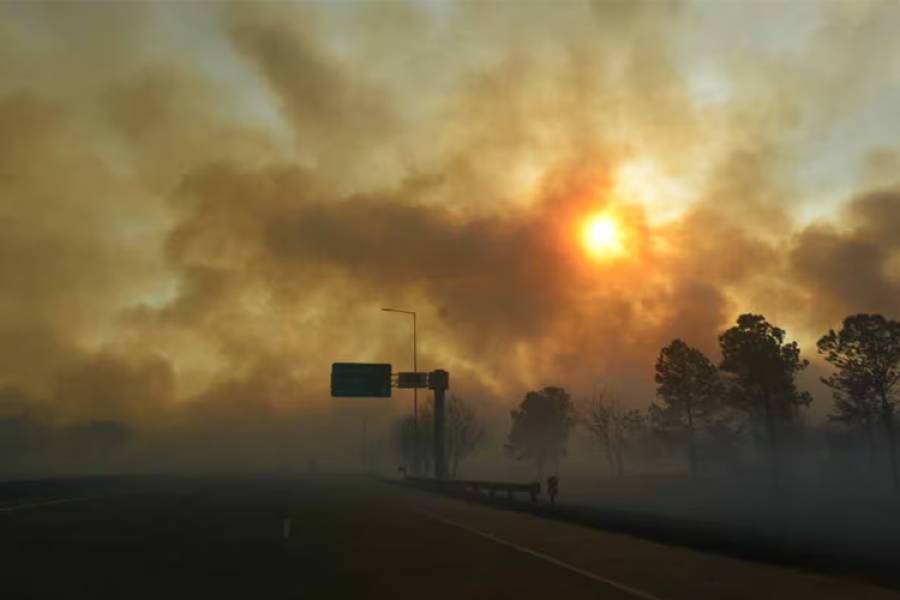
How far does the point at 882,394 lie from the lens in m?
50.2

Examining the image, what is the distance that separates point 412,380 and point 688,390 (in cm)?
2921

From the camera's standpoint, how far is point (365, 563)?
12492 mm

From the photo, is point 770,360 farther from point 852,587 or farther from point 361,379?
point 852,587

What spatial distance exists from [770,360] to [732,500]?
1378 cm

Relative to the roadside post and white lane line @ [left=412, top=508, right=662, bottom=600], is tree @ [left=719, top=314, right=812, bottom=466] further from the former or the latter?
white lane line @ [left=412, top=508, right=662, bottom=600]

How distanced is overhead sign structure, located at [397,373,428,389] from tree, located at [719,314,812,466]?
26205 millimetres

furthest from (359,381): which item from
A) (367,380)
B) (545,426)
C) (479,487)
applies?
(545,426)

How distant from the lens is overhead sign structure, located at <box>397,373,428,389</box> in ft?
177

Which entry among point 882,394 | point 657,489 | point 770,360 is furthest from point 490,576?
point 657,489

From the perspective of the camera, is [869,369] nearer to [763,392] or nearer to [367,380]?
[763,392]

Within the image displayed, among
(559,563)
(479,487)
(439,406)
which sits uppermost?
(439,406)

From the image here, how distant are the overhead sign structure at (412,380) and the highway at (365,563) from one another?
32441mm

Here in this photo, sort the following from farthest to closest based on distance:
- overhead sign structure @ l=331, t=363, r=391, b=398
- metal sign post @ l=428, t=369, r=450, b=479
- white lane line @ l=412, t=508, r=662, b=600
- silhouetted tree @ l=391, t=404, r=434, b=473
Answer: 1. silhouetted tree @ l=391, t=404, r=434, b=473
2. metal sign post @ l=428, t=369, r=450, b=479
3. overhead sign structure @ l=331, t=363, r=391, b=398
4. white lane line @ l=412, t=508, r=662, b=600

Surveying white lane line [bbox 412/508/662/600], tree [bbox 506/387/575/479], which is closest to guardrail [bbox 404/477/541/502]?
white lane line [bbox 412/508/662/600]
